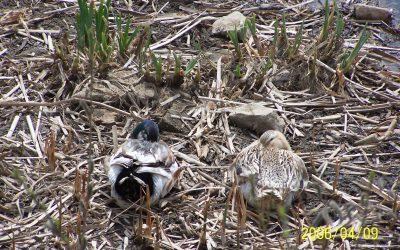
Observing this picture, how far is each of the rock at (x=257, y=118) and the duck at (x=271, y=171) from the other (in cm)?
28

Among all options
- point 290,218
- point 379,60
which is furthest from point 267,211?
point 379,60

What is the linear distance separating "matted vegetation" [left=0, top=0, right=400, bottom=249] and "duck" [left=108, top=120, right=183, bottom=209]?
12cm

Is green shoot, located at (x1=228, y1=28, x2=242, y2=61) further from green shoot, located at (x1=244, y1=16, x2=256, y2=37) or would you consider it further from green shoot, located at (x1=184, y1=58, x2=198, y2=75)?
green shoot, located at (x1=184, y1=58, x2=198, y2=75)

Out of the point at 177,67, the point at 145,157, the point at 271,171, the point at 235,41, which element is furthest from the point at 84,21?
the point at 271,171

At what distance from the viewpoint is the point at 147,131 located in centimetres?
512

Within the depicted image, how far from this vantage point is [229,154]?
17.5ft

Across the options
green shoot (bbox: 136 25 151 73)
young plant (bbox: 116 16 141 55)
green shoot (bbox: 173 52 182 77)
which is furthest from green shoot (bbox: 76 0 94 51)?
green shoot (bbox: 173 52 182 77)

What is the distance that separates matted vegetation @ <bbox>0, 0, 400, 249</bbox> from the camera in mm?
4578

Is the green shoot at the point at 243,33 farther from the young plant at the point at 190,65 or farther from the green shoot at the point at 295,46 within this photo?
the young plant at the point at 190,65

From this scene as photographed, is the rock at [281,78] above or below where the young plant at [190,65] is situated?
below

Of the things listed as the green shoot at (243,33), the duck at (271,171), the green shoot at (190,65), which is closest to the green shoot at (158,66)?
the green shoot at (190,65)

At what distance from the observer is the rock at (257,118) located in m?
5.51

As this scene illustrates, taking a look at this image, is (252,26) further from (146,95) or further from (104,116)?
(104,116)

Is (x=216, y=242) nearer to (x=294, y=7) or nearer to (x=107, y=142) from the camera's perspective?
(x=107, y=142)
